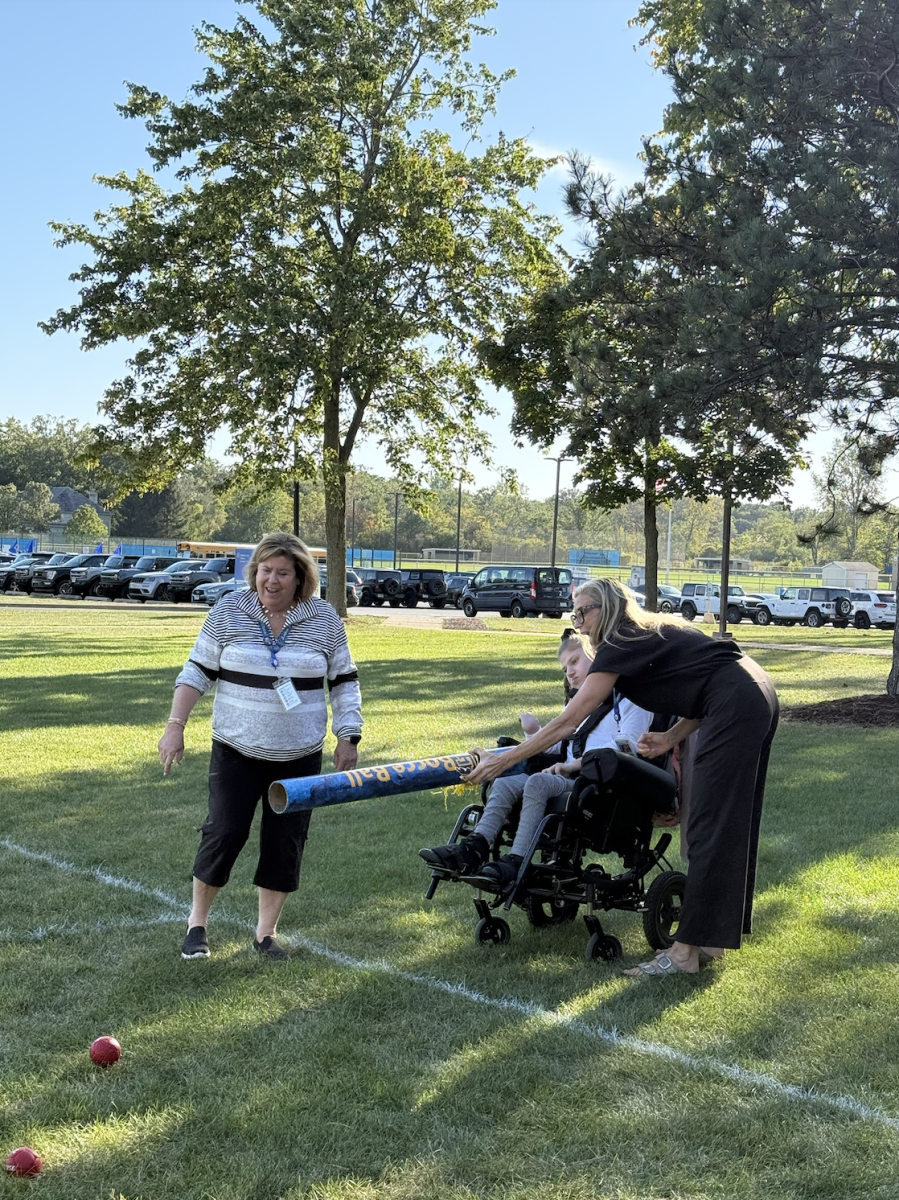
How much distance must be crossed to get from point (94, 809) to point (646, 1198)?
5.70 metres

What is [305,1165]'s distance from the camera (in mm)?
3361

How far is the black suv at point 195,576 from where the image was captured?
155 feet

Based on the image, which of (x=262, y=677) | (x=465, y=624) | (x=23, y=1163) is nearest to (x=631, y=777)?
(x=262, y=677)

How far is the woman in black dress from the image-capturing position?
16.3ft

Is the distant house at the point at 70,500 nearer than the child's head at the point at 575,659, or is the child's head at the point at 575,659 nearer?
the child's head at the point at 575,659

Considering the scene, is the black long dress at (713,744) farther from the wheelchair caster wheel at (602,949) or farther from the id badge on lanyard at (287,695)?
the id badge on lanyard at (287,695)

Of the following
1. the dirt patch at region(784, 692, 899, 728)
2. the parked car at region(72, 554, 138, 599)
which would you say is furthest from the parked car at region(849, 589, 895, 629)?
the dirt patch at region(784, 692, 899, 728)

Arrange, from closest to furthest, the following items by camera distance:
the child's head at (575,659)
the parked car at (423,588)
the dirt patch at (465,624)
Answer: the child's head at (575,659) < the dirt patch at (465,624) < the parked car at (423,588)

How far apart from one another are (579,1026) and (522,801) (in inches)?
50.5

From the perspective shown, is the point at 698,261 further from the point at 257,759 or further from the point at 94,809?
the point at 257,759

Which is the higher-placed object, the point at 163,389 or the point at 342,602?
the point at 163,389

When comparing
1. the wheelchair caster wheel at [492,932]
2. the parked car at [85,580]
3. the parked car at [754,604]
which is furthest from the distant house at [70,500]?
the wheelchair caster wheel at [492,932]

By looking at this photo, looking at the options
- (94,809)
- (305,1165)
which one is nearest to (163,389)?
(94,809)

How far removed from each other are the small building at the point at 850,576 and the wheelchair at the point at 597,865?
71.0 metres
